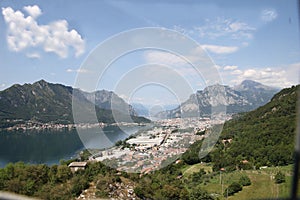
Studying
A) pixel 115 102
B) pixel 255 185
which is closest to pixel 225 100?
pixel 255 185

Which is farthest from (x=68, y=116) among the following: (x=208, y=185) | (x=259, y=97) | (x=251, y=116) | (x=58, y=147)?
(x=259, y=97)

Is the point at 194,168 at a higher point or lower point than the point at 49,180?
lower

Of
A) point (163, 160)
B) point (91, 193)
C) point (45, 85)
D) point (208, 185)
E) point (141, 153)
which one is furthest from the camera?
point (45, 85)

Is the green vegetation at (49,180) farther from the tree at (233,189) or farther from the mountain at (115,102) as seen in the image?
the tree at (233,189)

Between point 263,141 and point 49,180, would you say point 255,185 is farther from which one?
point 49,180

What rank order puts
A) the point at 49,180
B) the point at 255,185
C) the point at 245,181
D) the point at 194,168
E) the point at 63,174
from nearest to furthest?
the point at 49,180
the point at 63,174
the point at 255,185
the point at 245,181
the point at 194,168

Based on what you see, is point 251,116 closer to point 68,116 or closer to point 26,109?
point 68,116
